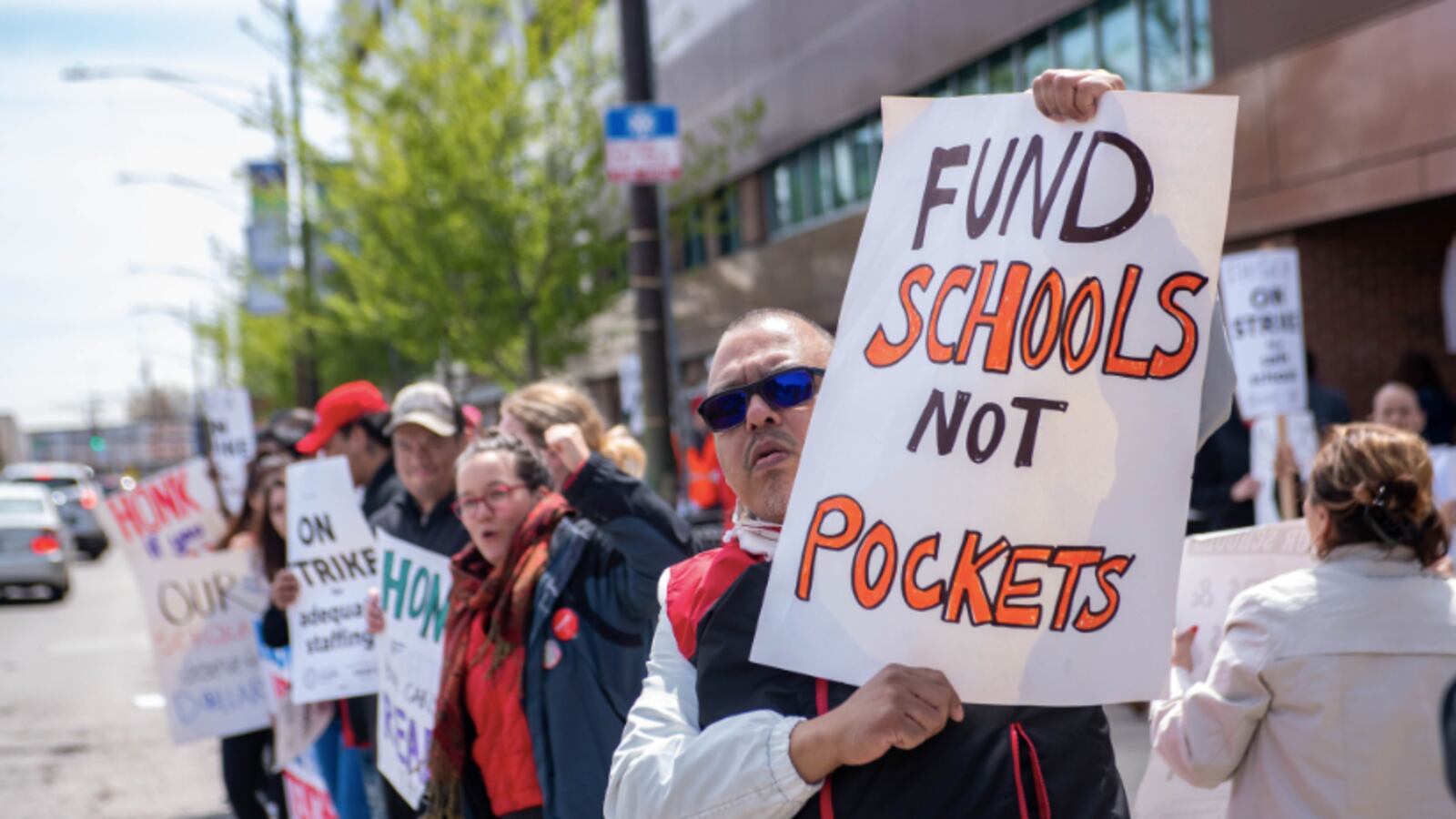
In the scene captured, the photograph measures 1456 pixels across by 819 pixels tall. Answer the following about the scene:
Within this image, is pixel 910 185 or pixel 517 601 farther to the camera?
pixel 517 601

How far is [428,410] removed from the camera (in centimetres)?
501

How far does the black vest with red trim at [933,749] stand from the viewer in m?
2.00

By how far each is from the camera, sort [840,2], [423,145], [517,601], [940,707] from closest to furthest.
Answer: [940,707] < [517,601] < [423,145] < [840,2]

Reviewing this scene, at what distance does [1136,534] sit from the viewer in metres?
1.99

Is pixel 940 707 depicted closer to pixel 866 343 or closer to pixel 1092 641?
pixel 1092 641

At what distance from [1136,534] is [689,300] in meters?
23.2

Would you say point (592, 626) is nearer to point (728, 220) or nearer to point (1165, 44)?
point (1165, 44)

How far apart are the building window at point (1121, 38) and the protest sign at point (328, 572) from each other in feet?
34.0

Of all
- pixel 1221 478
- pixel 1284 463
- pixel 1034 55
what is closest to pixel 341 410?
pixel 1284 463

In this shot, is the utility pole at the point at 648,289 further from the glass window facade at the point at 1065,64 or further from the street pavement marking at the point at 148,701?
the street pavement marking at the point at 148,701

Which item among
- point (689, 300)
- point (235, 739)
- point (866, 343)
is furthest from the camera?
point (689, 300)

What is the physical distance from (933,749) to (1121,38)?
43.5ft

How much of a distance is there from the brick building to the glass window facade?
0.08 feet

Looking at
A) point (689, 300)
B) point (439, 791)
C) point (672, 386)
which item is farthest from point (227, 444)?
point (689, 300)
